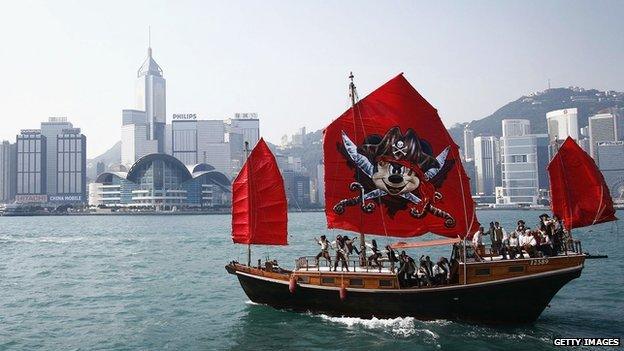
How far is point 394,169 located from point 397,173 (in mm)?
202

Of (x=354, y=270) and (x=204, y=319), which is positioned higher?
(x=354, y=270)

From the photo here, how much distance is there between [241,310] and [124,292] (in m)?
10.2

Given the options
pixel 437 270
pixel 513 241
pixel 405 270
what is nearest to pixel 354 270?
pixel 405 270

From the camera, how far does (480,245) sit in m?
23.8

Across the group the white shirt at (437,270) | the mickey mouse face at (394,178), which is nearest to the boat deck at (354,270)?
the white shirt at (437,270)

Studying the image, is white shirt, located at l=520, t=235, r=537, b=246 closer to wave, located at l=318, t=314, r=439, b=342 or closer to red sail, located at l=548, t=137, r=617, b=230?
red sail, located at l=548, t=137, r=617, b=230

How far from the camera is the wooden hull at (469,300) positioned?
2175 centimetres

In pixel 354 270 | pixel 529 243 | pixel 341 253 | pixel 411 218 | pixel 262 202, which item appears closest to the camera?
pixel 529 243

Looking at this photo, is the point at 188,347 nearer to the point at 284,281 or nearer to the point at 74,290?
the point at 284,281

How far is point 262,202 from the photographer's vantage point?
26797mm

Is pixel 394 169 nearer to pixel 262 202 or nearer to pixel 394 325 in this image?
pixel 394 325

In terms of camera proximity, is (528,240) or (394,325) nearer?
(394,325)

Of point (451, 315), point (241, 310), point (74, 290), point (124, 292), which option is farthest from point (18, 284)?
point (451, 315)

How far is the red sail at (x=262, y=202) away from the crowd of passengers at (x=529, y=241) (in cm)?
844
